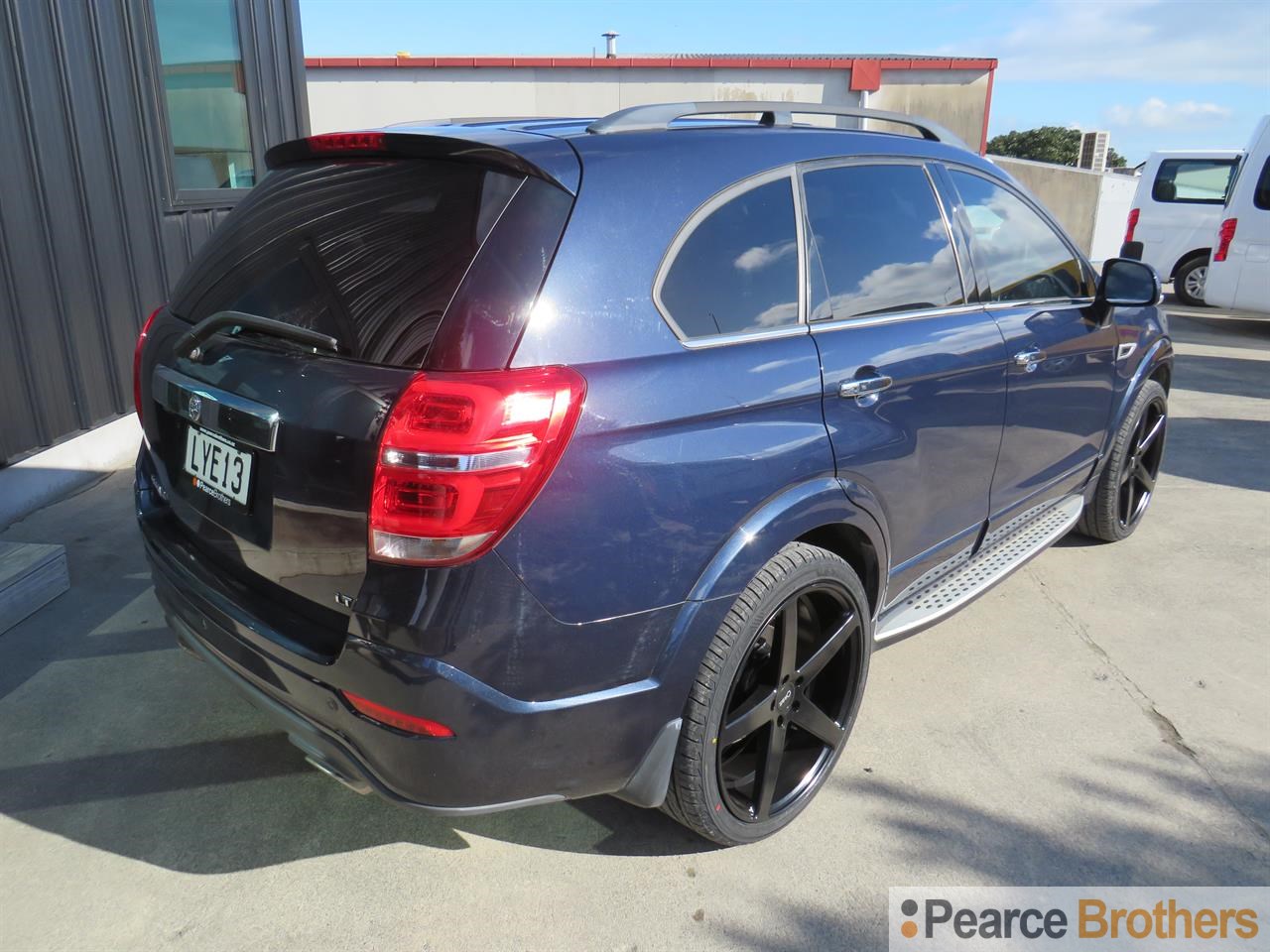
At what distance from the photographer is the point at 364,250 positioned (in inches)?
80.3

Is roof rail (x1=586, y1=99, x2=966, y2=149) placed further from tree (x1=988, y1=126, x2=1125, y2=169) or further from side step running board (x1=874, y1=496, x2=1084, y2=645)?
tree (x1=988, y1=126, x2=1125, y2=169)

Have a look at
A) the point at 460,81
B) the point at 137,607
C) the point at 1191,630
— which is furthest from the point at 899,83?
the point at 137,607

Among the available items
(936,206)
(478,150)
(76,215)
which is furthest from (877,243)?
(76,215)

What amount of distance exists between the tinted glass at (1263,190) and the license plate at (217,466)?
1060 centimetres

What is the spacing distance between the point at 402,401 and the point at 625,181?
2.29ft

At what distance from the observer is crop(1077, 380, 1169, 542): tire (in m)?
4.19

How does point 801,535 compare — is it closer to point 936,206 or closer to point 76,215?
point 936,206

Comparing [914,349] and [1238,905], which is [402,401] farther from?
[1238,905]

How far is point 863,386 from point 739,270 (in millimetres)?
471

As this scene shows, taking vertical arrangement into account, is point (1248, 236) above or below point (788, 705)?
above

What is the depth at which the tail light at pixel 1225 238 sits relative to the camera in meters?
9.74

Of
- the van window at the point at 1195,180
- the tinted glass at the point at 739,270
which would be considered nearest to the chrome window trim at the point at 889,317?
the tinted glass at the point at 739,270

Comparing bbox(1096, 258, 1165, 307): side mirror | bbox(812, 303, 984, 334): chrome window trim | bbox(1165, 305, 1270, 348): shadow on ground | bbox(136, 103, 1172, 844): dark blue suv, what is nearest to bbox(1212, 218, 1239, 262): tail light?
bbox(1165, 305, 1270, 348): shadow on ground

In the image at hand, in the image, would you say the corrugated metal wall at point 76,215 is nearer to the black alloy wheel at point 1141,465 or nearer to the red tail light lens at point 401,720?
the red tail light lens at point 401,720
